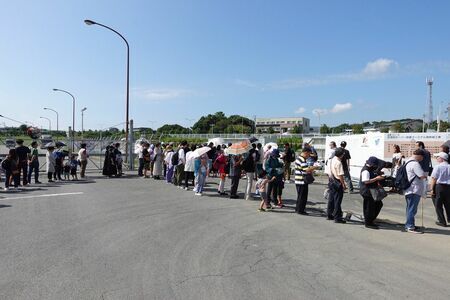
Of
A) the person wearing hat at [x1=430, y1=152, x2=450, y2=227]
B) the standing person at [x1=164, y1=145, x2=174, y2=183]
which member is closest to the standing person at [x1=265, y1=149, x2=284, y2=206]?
the person wearing hat at [x1=430, y1=152, x2=450, y2=227]

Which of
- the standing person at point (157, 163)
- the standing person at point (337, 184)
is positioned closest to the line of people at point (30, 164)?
the standing person at point (157, 163)

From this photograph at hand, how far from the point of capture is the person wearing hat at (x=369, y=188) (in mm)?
8570

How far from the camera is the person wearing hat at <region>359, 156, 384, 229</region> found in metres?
8.57

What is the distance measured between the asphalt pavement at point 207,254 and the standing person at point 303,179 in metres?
0.45

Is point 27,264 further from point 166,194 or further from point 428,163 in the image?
point 428,163

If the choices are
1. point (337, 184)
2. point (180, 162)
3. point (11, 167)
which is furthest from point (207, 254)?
point (11, 167)

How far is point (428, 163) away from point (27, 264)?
38.6 ft

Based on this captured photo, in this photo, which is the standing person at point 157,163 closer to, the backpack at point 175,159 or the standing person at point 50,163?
the backpack at point 175,159

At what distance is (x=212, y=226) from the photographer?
8.52m

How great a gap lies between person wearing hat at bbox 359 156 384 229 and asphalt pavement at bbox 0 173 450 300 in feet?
1.34

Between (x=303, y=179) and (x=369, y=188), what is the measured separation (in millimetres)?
1840

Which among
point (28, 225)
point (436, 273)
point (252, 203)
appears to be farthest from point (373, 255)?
point (28, 225)

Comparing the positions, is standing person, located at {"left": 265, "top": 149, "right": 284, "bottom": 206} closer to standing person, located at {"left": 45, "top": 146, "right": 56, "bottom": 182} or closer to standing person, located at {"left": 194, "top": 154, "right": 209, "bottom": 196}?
standing person, located at {"left": 194, "top": 154, "right": 209, "bottom": 196}

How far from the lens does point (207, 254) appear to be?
6.43 m
